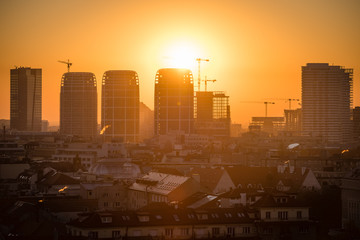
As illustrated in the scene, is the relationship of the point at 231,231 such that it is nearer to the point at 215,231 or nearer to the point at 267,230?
the point at 215,231

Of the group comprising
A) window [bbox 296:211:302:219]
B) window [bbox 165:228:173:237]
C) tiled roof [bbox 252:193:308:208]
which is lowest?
window [bbox 165:228:173:237]

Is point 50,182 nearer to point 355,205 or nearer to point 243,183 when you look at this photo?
point 243,183

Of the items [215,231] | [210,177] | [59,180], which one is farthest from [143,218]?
[210,177]

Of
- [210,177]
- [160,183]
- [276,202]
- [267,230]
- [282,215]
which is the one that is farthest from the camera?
[210,177]

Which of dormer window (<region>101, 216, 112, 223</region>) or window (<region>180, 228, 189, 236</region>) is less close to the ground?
dormer window (<region>101, 216, 112, 223</region>)

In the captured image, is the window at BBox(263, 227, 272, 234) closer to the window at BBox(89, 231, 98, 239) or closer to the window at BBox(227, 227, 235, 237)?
the window at BBox(227, 227, 235, 237)

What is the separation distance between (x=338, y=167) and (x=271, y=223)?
199ft

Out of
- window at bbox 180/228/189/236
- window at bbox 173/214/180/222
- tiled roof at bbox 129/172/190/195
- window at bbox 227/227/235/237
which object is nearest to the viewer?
window at bbox 180/228/189/236

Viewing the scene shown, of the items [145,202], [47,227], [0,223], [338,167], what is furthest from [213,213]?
[338,167]

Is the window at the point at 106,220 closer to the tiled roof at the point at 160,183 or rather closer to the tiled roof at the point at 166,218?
the tiled roof at the point at 166,218

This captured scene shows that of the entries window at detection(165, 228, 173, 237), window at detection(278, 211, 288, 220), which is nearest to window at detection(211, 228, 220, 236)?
window at detection(165, 228, 173, 237)

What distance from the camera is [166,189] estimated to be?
228ft

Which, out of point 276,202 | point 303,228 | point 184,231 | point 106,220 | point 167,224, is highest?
point 276,202

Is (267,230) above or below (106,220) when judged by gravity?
below
